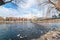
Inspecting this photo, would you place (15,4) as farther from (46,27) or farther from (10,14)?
(46,27)

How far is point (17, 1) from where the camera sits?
1.78 meters

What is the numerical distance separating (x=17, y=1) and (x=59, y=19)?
60cm

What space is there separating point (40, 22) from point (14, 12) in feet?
1.19

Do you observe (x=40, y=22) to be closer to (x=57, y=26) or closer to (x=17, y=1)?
(x=57, y=26)

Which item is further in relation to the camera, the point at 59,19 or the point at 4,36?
the point at 59,19

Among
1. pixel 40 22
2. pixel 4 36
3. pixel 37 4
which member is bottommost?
pixel 4 36

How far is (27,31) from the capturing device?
1742mm

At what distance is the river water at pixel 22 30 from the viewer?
1.69 metres

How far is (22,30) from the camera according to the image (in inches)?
Answer: 68.4

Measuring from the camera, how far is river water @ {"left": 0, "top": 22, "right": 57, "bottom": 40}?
5.54 feet

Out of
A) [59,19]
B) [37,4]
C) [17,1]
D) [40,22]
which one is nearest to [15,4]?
[17,1]

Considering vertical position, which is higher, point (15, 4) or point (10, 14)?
point (15, 4)

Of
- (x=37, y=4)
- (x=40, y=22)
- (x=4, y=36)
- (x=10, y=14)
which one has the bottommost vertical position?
(x=4, y=36)

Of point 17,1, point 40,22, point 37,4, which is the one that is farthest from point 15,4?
point 40,22
